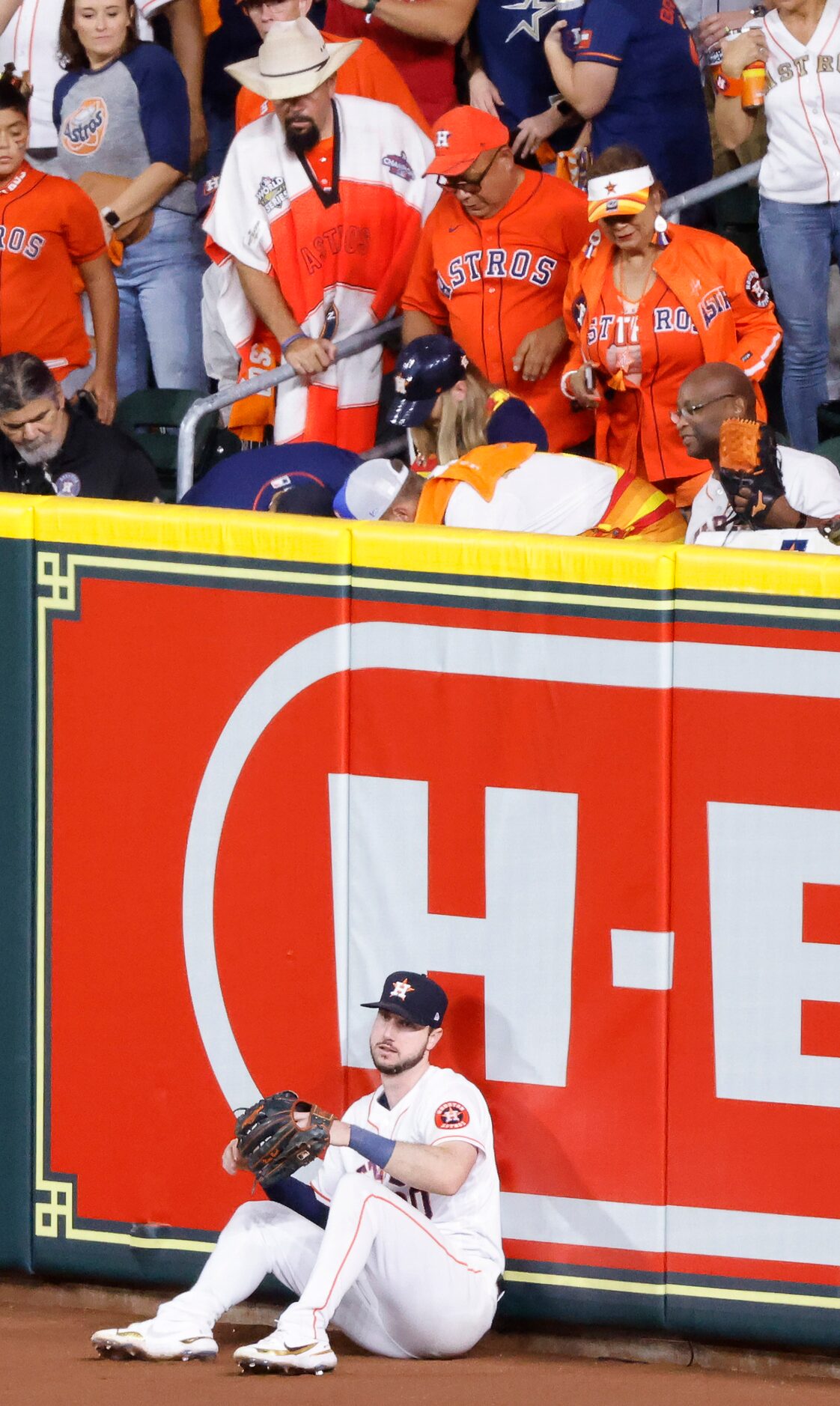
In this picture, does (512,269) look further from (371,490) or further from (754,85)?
(371,490)

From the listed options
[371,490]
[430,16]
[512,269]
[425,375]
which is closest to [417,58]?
[430,16]

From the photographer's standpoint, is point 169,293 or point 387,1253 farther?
point 169,293

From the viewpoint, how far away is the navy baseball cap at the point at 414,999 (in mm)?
4902

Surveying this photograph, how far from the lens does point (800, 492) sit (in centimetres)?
573

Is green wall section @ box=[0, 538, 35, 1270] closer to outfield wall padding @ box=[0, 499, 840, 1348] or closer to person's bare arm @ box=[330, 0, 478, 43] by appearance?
outfield wall padding @ box=[0, 499, 840, 1348]

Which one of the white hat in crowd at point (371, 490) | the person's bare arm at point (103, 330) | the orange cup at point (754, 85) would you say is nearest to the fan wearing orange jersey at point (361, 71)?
the person's bare arm at point (103, 330)

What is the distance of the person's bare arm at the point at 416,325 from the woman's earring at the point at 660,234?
972mm

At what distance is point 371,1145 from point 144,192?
181 inches

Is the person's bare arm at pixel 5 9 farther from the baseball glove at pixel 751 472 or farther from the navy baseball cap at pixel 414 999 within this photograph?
the navy baseball cap at pixel 414 999

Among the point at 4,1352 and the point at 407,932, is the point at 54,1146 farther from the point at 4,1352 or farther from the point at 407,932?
the point at 407,932

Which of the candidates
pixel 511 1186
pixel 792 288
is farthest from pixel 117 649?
pixel 792 288

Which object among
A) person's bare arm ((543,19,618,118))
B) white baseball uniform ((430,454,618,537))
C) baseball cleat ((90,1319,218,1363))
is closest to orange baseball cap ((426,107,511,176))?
person's bare arm ((543,19,618,118))

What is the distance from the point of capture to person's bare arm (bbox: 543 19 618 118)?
723cm

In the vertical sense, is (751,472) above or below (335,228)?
below
